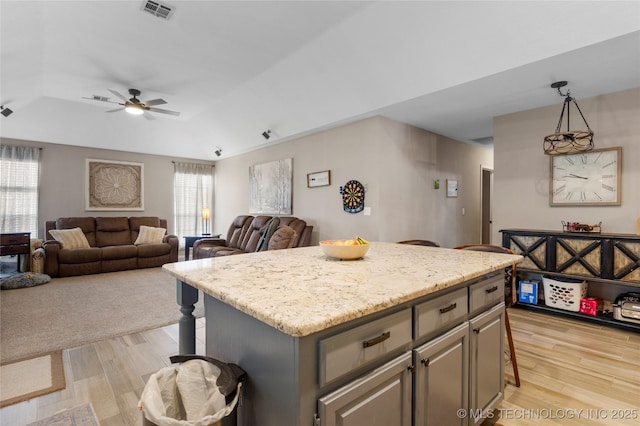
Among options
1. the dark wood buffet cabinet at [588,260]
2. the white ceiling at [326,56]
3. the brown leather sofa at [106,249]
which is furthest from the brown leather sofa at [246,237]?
the dark wood buffet cabinet at [588,260]

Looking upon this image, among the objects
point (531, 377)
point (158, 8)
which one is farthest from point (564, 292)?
point (158, 8)

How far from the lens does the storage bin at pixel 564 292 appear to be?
137 inches

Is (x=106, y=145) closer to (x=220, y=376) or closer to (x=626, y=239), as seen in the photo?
(x=220, y=376)

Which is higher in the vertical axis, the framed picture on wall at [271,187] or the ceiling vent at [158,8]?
the ceiling vent at [158,8]

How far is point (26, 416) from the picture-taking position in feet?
6.09

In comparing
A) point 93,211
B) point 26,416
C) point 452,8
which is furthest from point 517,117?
point 93,211

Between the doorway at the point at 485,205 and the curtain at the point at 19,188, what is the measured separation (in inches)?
351

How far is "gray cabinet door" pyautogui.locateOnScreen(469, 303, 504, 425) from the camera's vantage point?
62.2 inches

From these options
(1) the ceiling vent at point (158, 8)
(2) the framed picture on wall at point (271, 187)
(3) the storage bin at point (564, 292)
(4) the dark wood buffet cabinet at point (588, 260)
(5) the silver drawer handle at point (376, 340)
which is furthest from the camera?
(2) the framed picture on wall at point (271, 187)

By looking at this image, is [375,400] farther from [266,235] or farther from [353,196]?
[266,235]

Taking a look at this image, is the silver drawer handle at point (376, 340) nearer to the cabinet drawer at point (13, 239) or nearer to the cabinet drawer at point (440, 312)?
the cabinet drawer at point (440, 312)

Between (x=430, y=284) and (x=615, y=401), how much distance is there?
74.3 inches

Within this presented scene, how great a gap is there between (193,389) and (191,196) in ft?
24.7

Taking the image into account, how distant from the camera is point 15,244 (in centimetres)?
529
